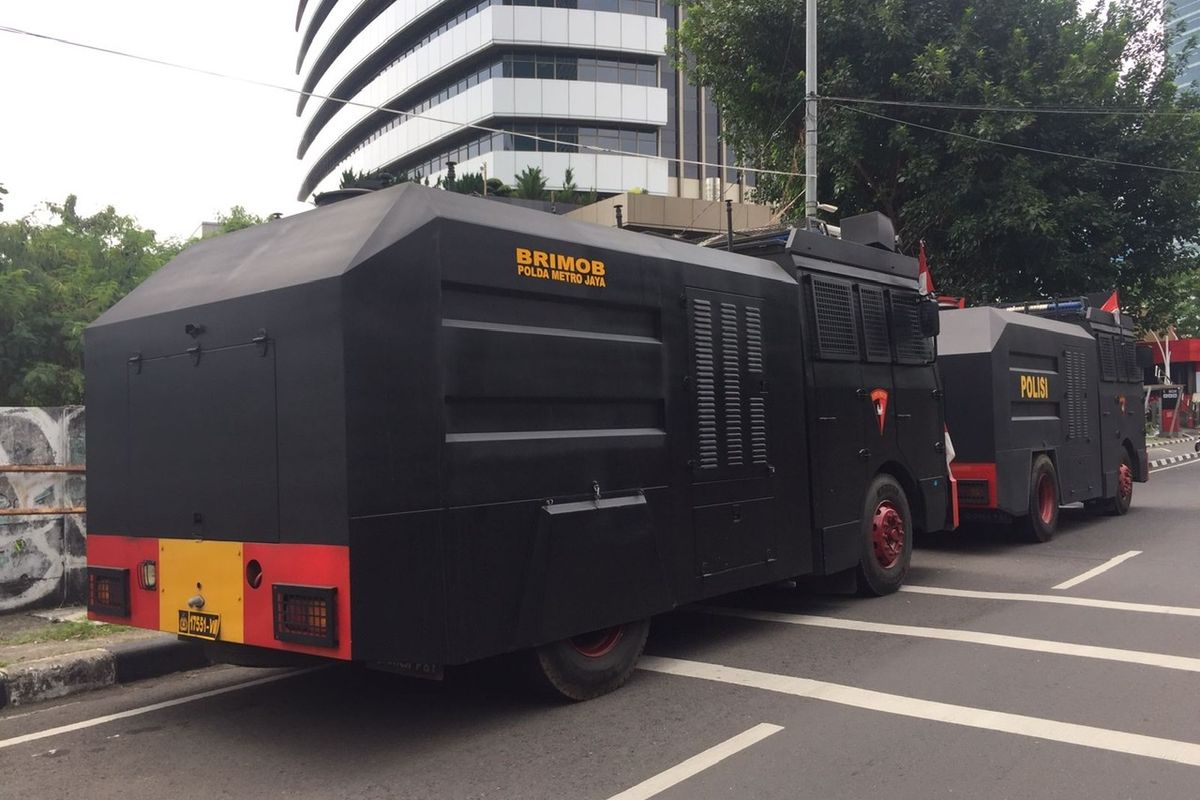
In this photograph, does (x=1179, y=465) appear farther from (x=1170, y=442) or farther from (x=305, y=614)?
(x=305, y=614)

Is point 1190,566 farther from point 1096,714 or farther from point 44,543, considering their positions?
point 44,543

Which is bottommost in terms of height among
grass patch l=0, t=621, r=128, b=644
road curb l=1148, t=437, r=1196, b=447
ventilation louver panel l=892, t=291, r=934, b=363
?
grass patch l=0, t=621, r=128, b=644

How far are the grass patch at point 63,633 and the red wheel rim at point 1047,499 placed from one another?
10217 millimetres

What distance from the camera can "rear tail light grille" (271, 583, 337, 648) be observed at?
4367 mm

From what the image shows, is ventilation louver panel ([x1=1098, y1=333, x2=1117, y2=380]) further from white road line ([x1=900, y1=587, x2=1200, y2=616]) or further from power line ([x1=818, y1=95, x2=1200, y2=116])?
white road line ([x1=900, y1=587, x2=1200, y2=616])

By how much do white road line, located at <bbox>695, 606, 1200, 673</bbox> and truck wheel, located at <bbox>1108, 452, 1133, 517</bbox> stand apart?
8772 millimetres

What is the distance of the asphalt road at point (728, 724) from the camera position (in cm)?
428

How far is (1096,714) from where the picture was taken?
16.6 ft

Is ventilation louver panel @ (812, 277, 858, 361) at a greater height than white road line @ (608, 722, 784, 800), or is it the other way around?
ventilation louver panel @ (812, 277, 858, 361)

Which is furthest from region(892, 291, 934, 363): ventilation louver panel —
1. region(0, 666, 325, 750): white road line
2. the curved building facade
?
the curved building facade

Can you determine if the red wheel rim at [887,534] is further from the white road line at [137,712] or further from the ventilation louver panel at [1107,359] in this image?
the ventilation louver panel at [1107,359]

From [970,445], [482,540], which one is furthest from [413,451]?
[970,445]

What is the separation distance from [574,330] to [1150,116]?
54.2 ft

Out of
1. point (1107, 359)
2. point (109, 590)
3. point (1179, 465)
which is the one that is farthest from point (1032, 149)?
point (109, 590)
